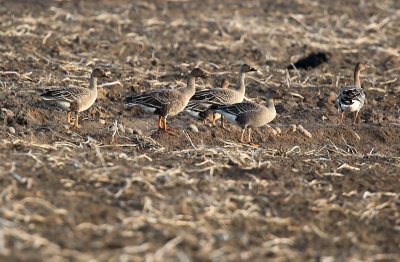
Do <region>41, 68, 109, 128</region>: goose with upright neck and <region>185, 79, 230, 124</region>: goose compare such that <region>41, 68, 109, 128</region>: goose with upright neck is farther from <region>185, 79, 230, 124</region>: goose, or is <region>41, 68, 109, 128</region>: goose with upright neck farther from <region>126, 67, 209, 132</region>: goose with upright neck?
<region>185, 79, 230, 124</region>: goose

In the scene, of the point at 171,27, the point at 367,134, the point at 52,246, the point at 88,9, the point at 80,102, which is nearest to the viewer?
the point at 52,246

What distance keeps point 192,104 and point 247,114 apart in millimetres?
1460

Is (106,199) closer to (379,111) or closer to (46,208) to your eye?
(46,208)

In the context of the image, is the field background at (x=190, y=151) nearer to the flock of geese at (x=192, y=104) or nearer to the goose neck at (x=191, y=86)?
the flock of geese at (x=192, y=104)

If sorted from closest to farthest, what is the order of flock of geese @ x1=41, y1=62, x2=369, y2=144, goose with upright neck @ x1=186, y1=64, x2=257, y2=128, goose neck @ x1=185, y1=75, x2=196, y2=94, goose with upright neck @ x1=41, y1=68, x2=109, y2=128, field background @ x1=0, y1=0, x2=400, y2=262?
field background @ x1=0, y1=0, x2=400, y2=262 < goose with upright neck @ x1=41, y1=68, x2=109, y2=128 < flock of geese @ x1=41, y1=62, x2=369, y2=144 < goose neck @ x1=185, y1=75, x2=196, y2=94 < goose with upright neck @ x1=186, y1=64, x2=257, y2=128

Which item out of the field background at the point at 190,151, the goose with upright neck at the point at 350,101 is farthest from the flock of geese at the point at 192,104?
the field background at the point at 190,151

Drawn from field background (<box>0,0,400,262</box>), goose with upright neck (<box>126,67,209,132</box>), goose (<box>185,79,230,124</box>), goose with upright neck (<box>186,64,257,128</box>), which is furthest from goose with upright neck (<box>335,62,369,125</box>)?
goose with upright neck (<box>126,67,209,132</box>)

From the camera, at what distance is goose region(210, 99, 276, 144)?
1566cm

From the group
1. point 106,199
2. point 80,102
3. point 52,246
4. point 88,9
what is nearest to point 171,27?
point 88,9

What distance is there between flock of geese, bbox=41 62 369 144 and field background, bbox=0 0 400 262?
0.36m

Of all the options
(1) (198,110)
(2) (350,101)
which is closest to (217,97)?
(1) (198,110)

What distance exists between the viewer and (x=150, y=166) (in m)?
11.8

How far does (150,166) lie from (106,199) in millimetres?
1469

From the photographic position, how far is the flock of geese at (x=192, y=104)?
1550 cm
